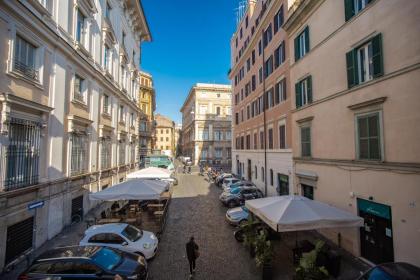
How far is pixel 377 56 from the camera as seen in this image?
8.91 metres

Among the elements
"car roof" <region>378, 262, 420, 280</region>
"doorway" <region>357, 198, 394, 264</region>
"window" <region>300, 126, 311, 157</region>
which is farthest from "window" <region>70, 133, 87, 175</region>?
"doorway" <region>357, 198, 394, 264</region>

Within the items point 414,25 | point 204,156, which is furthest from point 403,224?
point 204,156

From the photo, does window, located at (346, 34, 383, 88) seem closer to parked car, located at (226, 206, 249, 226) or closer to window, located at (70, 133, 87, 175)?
parked car, located at (226, 206, 249, 226)

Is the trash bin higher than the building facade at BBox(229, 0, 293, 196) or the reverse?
the reverse

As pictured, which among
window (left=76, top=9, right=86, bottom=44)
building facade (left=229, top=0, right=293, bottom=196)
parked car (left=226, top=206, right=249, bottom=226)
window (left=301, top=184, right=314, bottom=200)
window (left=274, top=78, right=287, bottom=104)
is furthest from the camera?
window (left=274, top=78, right=287, bottom=104)

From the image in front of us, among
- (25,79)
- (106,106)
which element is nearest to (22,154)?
(25,79)

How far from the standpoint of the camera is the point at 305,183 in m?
14.2

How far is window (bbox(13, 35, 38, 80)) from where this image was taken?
9430mm

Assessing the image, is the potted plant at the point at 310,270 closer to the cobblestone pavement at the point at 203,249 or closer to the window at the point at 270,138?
the cobblestone pavement at the point at 203,249

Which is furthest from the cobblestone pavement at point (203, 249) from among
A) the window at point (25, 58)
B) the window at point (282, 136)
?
the window at point (25, 58)

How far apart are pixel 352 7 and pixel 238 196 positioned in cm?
1344

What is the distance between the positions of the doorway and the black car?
852cm

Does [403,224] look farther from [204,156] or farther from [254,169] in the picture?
[204,156]

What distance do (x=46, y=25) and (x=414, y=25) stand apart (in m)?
14.2
